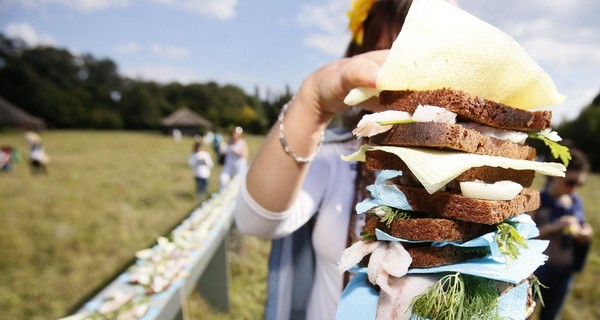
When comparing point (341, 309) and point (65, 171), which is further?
point (65, 171)

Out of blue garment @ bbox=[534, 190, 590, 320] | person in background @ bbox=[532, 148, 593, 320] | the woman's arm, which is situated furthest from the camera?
blue garment @ bbox=[534, 190, 590, 320]

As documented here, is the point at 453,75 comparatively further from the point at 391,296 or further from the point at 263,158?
the point at 263,158

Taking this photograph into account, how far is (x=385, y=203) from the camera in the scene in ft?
3.04

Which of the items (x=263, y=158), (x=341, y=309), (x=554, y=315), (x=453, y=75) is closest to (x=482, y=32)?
(x=453, y=75)

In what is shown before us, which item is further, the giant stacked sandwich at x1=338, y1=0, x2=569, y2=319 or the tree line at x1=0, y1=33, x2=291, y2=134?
the tree line at x1=0, y1=33, x2=291, y2=134

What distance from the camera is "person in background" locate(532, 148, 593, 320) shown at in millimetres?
3842

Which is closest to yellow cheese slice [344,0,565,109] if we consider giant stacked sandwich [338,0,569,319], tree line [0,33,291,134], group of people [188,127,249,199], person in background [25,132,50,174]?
giant stacked sandwich [338,0,569,319]

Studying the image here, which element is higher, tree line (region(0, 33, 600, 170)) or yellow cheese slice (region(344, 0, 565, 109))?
yellow cheese slice (region(344, 0, 565, 109))

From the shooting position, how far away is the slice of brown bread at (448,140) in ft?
2.65

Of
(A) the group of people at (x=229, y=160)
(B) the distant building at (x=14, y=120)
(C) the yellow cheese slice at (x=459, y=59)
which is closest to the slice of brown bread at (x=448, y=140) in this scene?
(C) the yellow cheese slice at (x=459, y=59)

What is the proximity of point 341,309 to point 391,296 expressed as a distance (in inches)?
6.6

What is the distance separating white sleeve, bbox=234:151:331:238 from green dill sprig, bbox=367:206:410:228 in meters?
0.70

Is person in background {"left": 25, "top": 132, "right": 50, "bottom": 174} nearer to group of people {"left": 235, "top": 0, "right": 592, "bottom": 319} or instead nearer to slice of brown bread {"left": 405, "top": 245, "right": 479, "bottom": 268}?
group of people {"left": 235, "top": 0, "right": 592, "bottom": 319}

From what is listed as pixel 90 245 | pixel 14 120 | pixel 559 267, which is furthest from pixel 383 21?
pixel 14 120
